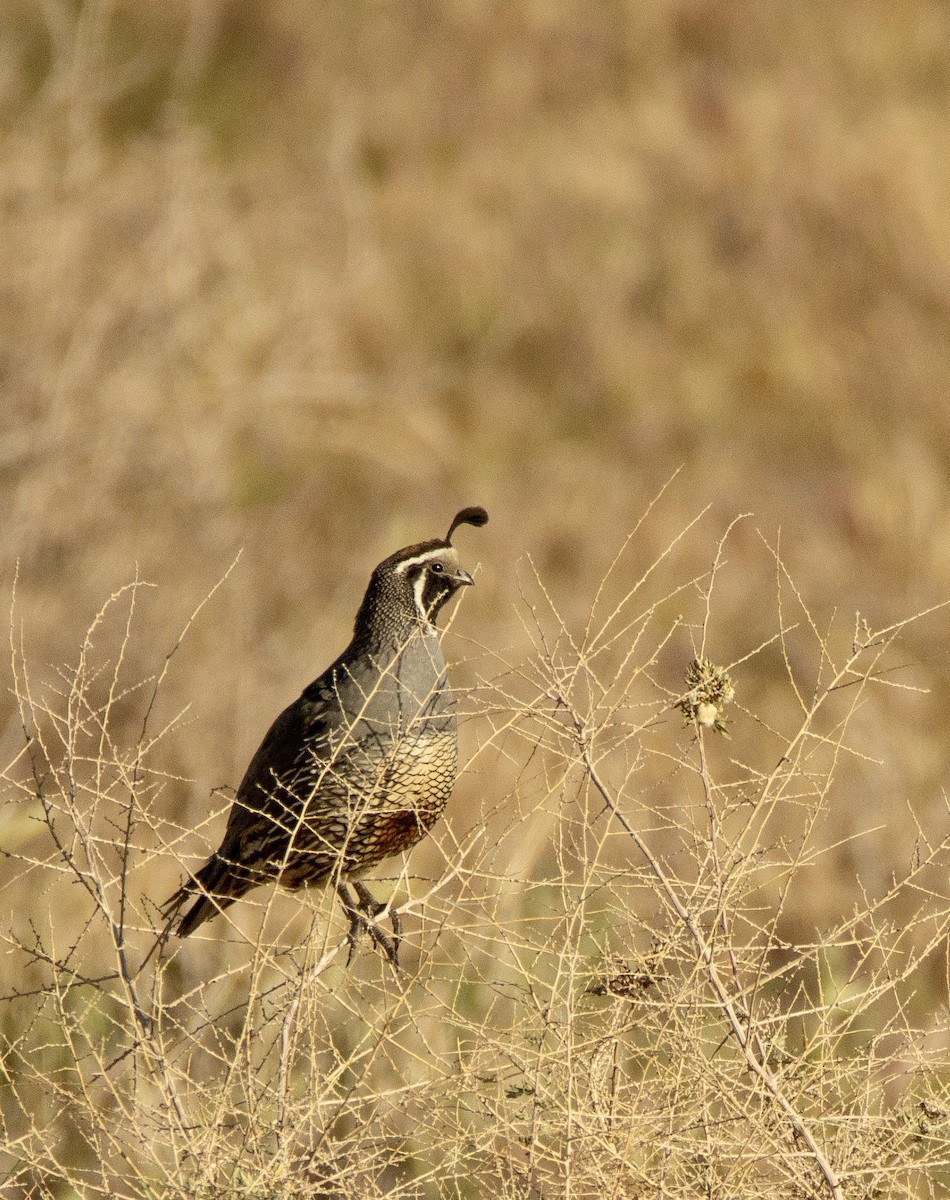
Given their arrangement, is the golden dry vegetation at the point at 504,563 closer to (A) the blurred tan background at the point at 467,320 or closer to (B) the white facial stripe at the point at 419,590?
(A) the blurred tan background at the point at 467,320

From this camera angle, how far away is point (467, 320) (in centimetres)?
1173

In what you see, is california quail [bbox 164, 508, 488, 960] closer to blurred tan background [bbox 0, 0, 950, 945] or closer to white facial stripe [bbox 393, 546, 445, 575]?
white facial stripe [bbox 393, 546, 445, 575]

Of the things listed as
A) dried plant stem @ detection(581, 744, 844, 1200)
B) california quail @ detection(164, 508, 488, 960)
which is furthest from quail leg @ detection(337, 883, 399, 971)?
dried plant stem @ detection(581, 744, 844, 1200)

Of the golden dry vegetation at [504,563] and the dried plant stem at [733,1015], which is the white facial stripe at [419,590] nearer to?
the golden dry vegetation at [504,563]

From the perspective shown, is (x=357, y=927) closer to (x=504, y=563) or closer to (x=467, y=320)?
(x=504, y=563)

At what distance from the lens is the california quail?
11.3 ft

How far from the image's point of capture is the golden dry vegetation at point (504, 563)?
8.41 feet

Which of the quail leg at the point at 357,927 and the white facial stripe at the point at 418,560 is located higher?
the white facial stripe at the point at 418,560

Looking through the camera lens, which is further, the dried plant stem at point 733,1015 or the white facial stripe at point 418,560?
the white facial stripe at point 418,560

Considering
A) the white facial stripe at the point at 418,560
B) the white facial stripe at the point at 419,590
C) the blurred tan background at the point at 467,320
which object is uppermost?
the white facial stripe at the point at 418,560

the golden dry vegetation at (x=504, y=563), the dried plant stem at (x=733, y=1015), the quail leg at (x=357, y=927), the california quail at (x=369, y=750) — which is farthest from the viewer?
the california quail at (x=369, y=750)

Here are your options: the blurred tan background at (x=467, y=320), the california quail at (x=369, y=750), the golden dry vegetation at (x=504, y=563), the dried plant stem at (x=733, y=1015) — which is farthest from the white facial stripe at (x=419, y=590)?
the blurred tan background at (x=467, y=320)

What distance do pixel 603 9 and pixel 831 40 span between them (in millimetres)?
1739

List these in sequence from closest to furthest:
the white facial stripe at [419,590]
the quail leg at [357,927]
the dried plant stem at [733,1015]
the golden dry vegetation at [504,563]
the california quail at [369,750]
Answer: the dried plant stem at [733,1015] < the golden dry vegetation at [504,563] < the quail leg at [357,927] < the california quail at [369,750] < the white facial stripe at [419,590]
